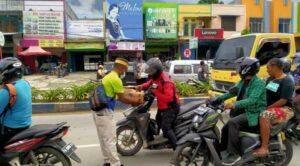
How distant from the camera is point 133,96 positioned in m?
5.23

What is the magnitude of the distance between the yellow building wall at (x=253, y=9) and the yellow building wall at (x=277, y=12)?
1407 millimetres

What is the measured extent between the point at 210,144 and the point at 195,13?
113 feet

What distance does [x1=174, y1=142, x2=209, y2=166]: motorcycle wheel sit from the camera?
4578mm

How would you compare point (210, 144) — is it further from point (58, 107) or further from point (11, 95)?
point (58, 107)

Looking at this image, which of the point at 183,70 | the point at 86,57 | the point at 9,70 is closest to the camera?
the point at 9,70

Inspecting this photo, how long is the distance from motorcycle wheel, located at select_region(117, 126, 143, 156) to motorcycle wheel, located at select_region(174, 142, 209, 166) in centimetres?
125

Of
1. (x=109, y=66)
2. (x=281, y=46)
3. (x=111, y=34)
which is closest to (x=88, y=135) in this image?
(x=281, y=46)

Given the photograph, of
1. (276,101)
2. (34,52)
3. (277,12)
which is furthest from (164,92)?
(277,12)

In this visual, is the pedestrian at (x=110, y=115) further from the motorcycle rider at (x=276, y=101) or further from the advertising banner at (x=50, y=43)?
the advertising banner at (x=50, y=43)

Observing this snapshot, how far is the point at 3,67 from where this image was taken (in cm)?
405

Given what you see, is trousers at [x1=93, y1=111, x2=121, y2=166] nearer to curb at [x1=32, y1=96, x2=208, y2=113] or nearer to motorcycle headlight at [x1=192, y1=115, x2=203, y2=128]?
motorcycle headlight at [x1=192, y1=115, x2=203, y2=128]

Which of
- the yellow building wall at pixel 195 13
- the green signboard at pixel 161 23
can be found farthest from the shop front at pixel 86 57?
the yellow building wall at pixel 195 13

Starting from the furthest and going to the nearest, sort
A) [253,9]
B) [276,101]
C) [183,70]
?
[253,9] < [183,70] < [276,101]

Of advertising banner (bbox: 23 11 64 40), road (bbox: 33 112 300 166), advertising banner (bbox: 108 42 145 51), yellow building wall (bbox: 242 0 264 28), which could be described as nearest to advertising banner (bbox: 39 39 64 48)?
advertising banner (bbox: 23 11 64 40)
